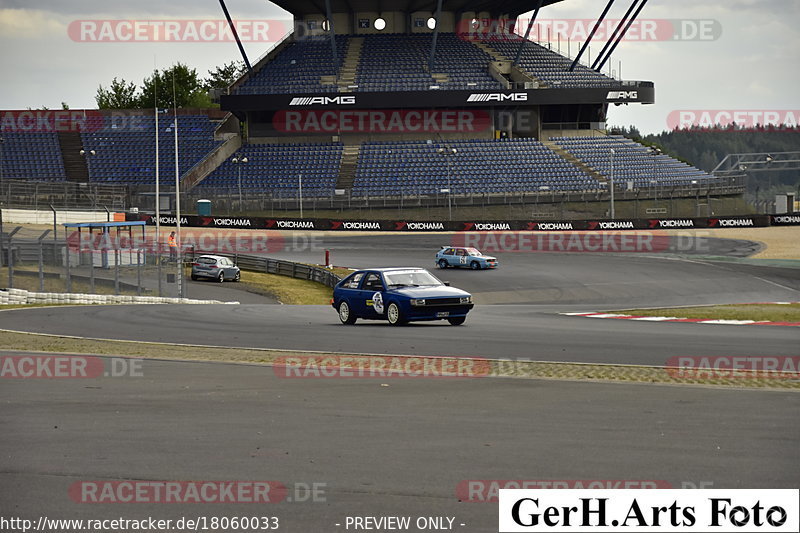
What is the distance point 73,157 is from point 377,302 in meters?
65.6

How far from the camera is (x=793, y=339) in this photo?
17812 millimetres

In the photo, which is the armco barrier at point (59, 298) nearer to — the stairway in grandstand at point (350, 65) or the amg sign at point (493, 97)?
the stairway in grandstand at point (350, 65)

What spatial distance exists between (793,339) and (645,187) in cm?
5628

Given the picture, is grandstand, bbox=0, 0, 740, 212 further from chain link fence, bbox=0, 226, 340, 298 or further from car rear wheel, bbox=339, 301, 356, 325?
car rear wheel, bbox=339, 301, 356, 325

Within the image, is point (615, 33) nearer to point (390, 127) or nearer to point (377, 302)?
point (390, 127)

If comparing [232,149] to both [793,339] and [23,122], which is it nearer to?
[23,122]

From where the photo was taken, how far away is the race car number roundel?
70.7ft

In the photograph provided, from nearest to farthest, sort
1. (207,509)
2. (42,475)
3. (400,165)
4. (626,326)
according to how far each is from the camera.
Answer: (207,509), (42,475), (626,326), (400,165)

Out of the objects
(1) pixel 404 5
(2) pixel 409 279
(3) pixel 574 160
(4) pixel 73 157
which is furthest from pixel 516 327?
(4) pixel 73 157

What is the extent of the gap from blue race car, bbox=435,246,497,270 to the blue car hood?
2673 centimetres

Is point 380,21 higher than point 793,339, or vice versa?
point 380,21

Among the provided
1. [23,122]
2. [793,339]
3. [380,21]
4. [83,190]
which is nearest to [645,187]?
[380,21]

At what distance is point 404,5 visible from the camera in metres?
84.2

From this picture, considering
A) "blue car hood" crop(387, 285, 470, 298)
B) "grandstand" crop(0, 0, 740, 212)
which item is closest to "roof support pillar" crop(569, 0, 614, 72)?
"grandstand" crop(0, 0, 740, 212)
